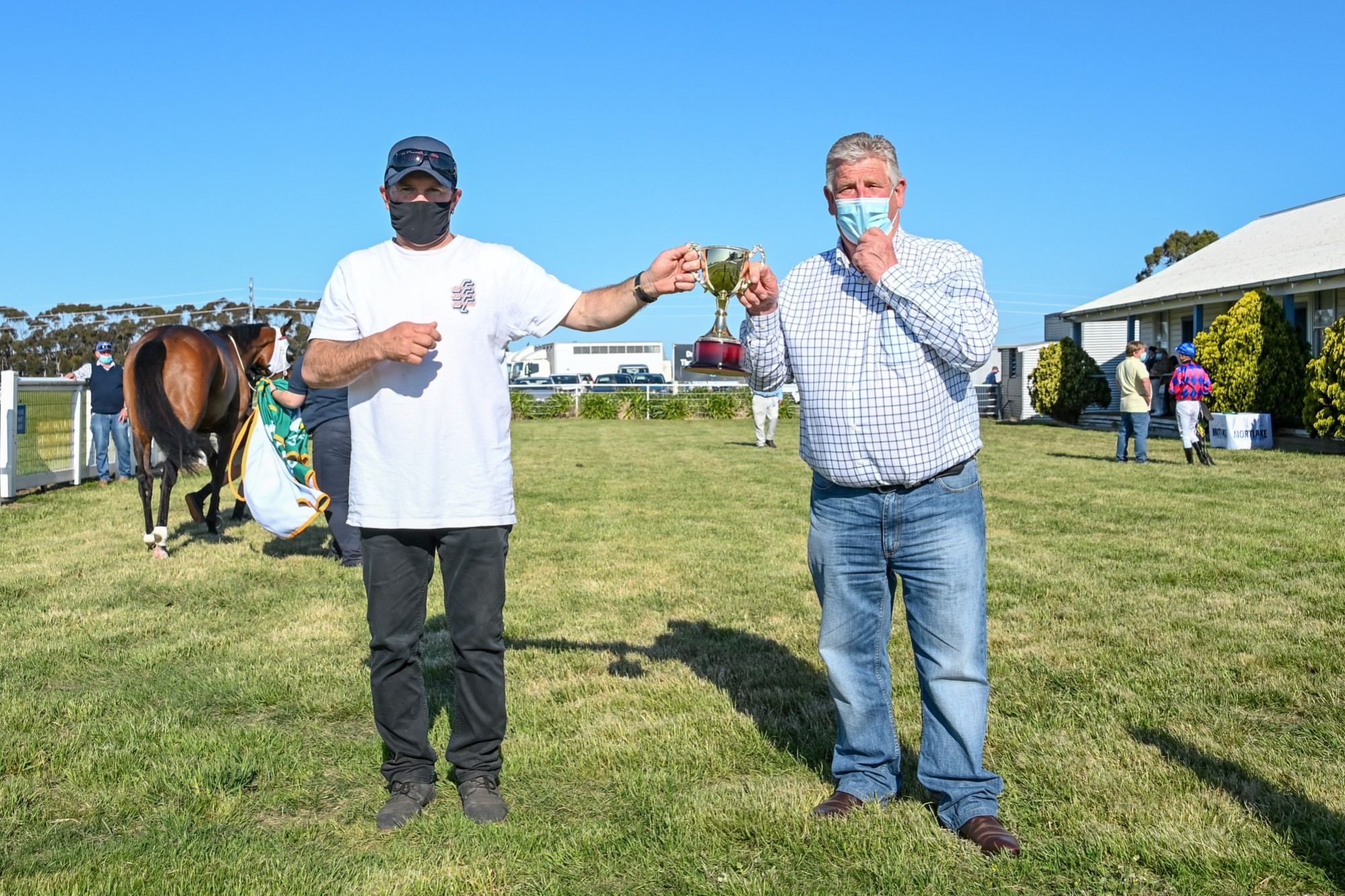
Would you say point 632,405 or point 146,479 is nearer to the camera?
point 146,479

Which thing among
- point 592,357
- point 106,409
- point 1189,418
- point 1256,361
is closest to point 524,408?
point 1256,361

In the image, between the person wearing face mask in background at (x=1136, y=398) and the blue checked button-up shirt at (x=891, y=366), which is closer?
the blue checked button-up shirt at (x=891, y=366)

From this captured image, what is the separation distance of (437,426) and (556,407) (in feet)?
119

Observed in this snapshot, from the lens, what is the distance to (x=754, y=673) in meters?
5.44

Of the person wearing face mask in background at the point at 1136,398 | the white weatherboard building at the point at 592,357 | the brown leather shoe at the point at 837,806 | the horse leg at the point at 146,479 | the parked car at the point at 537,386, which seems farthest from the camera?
the white weatherboard building at the point at 592,357

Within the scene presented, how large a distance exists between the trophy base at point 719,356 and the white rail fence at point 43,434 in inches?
483

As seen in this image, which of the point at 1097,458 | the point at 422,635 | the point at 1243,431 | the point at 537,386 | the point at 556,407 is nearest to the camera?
the point at 422,635

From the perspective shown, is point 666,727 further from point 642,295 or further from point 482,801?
point 642,295

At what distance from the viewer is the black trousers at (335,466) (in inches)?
334

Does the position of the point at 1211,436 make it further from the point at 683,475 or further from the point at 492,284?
the point at 492,284

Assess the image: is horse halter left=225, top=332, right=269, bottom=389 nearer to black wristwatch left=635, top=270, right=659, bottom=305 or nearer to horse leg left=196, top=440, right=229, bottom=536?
horse leg left=196, top=440, right=229, bottom=536

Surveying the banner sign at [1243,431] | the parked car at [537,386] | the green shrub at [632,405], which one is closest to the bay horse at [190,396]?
the banner sign at [1243,431]

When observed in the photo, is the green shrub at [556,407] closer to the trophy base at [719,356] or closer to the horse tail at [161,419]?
the horse tail at [161,419]

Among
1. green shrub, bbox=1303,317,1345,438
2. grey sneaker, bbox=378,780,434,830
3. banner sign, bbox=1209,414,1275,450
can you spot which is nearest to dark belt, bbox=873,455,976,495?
grey sneaker, bbox=378,780,434,830
